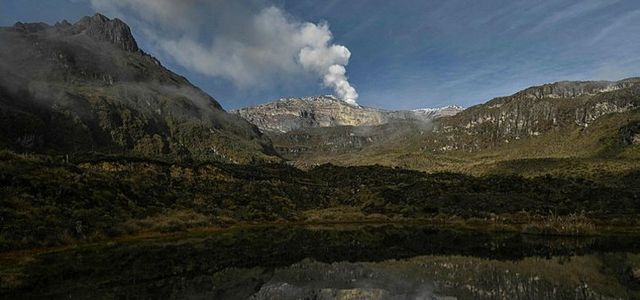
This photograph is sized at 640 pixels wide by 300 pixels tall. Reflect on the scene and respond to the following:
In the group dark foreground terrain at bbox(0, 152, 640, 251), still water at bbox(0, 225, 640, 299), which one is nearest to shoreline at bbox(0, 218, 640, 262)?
dark foreground terrain at bbox(0, 152, 640, 251)

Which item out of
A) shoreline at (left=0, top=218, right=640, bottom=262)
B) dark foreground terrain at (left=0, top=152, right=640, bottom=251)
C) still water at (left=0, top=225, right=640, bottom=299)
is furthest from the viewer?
dark foreground terrain at (left=0, top=152, right=640, bottom=251)

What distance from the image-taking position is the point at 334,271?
32500mm

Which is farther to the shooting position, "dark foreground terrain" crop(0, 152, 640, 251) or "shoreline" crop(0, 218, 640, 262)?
"dark foreground terrain" crop(0, 152, 640, 251)

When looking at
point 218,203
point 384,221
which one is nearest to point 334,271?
point 384,221

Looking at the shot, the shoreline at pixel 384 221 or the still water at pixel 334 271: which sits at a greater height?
the still water at pixel 334 271

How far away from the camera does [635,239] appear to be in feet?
178

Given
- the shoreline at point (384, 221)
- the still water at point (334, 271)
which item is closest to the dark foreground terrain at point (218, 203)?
the shoreline at point (384, 221)

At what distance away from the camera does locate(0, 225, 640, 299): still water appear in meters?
25.2

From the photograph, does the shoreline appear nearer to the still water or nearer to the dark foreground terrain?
the dark foreground terrain

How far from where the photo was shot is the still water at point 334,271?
25.2 m

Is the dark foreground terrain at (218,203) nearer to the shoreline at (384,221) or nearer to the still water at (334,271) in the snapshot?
the shoreline at (384,221)

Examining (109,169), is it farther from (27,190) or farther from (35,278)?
(35,278)

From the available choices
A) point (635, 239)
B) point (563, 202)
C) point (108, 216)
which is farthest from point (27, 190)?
point (563, 202)

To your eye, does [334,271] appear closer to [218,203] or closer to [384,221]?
[384,221]
